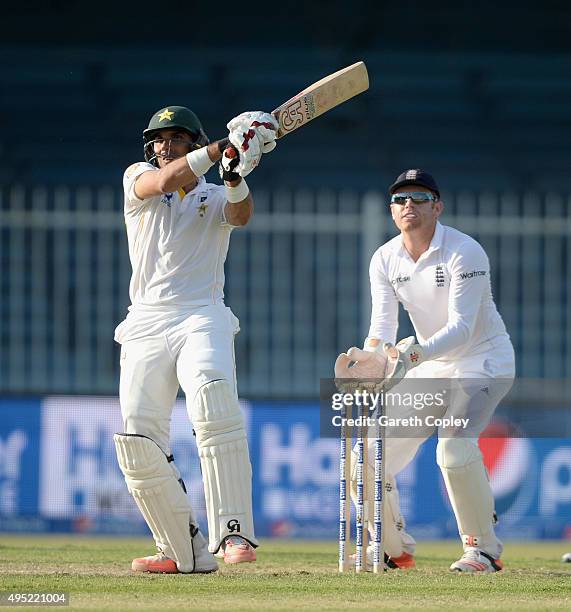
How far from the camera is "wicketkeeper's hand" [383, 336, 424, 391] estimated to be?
5.12 m

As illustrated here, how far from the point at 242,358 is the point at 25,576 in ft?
19.3

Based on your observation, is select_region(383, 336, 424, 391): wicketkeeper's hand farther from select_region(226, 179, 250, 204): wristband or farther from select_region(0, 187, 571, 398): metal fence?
select_region(0, 187, 571, 398): metal fence

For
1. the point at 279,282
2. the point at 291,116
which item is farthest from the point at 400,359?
the point at 279,282

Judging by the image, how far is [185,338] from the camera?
4938 millimetres

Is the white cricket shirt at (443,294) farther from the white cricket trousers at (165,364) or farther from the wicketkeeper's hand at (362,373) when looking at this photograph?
the white cricket trousers at (165,364)

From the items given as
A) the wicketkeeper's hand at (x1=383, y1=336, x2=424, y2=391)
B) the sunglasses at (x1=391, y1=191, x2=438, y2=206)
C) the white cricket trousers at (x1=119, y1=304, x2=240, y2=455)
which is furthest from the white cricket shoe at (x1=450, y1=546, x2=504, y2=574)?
the sunglasses at (x1=391, y1=191, x2=438, y2=206)

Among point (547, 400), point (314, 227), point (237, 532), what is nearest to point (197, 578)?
point (237, 532)

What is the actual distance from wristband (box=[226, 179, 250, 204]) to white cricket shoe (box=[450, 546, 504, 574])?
65.1 inches

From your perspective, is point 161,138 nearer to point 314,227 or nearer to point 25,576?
point 25,576

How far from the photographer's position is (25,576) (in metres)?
4.80

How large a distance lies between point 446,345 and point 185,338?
1.03m

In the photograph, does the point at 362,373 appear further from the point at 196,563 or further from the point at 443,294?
the point at 196,563

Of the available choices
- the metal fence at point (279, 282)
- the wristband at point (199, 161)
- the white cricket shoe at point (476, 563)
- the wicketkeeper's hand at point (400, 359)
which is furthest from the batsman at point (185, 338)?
the metal fence at point (279, 282)

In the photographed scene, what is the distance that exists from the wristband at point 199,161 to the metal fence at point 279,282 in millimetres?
4918
